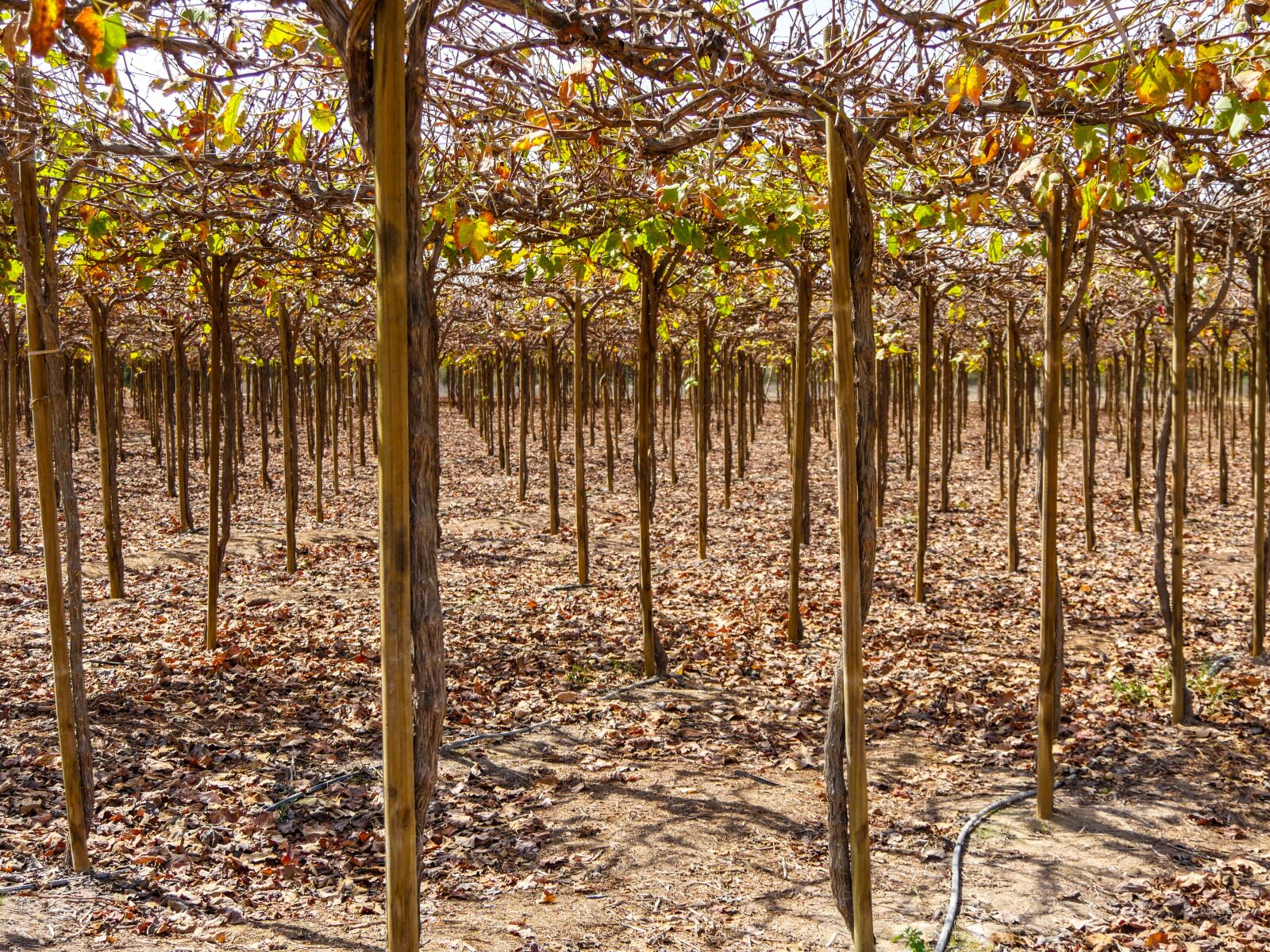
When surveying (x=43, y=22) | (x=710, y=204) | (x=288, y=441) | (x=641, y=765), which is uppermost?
(x=710, y=204)

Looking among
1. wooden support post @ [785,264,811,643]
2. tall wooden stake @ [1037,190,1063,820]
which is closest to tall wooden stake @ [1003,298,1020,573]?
wooden support post @ [785,264,811,643]

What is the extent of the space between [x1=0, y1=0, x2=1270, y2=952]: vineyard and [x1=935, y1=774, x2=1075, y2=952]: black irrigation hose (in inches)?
1.4

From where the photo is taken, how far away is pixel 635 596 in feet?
33.6

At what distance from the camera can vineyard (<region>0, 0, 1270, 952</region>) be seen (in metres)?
3.20

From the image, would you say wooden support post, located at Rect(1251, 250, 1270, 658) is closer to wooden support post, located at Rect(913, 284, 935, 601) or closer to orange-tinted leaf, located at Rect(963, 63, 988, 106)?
wooden support post, located at Rect(913, 284, 935, 601)

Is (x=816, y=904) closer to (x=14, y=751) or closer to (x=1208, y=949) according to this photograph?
(x=1208, y=949)

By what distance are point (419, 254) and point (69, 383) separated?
2343 cm

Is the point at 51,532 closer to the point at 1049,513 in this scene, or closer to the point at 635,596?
the point at 1049,513

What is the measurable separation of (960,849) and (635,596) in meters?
5.76

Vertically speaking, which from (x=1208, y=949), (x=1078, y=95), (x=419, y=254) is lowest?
(x=1208, y=949)

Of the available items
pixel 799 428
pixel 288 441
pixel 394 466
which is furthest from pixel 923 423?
pixel 394 466

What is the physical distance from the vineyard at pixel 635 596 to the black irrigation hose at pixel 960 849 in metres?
0.03

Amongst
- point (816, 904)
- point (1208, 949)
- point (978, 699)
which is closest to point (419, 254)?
point (816, 904)

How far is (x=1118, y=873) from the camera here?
15.0 ft
